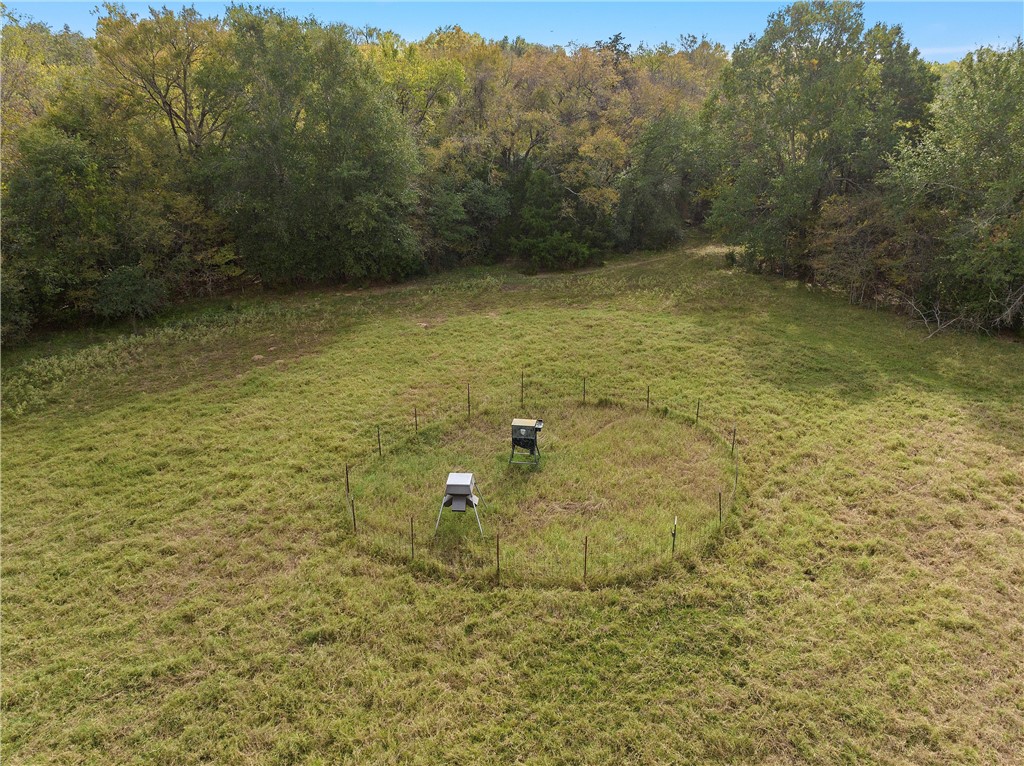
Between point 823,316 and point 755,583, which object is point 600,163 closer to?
point 823,316

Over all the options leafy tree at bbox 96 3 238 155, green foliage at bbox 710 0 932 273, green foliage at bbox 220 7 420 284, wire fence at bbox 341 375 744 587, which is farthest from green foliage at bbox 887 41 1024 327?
leafy tree at bbox 96 3 238 155

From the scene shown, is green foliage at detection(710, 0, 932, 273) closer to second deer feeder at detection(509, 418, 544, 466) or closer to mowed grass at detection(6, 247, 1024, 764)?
mowed grass at detection(6, 247, 1024, 764)

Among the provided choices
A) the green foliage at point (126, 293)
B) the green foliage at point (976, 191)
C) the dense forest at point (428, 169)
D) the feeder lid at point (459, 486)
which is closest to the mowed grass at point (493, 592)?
the feeder lid at point (459, 486)

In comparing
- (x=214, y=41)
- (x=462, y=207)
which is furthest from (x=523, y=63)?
(x=214, y=41)

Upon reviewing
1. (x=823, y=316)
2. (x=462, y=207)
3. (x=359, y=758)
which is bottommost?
(x=359, y=758)

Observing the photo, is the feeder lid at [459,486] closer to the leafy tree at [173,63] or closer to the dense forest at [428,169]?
the dense forest at [428,169]

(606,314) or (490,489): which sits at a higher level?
(606,314)
